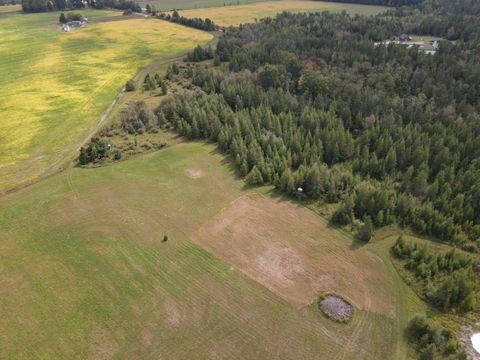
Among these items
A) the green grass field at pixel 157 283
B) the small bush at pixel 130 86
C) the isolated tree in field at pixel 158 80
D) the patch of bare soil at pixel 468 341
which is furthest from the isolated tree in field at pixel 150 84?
the patch of bare soil at pixel 468 341

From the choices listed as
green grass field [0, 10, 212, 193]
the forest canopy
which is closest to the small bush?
green grass field [0, 10, 212, 193]

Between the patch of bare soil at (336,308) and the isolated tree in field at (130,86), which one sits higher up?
the isolated tree in field at (130,86)

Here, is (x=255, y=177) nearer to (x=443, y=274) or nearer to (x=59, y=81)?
(x=443, y=274)

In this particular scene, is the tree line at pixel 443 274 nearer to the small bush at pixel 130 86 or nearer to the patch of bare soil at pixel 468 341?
the patch of bare soil at pixel 468 341

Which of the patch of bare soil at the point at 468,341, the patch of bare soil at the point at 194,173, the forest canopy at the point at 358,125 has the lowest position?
the patch of bare soil at the point at 468,341

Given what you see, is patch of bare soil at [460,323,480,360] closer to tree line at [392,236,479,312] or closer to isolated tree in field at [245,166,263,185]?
tree line at [392,236,479,312]

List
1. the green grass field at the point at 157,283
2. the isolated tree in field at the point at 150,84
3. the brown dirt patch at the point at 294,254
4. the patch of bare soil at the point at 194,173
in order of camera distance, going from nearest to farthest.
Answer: the green grass field at the point at 157,283 < the brown dirt patch at the point at 294,254 < the patch of bare soil at the point at 194,173 < the isolated tree in field at the point at 150,84

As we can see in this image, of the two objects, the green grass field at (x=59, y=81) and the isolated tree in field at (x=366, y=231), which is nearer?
the isolated tree in field at (x=366, y=231)
